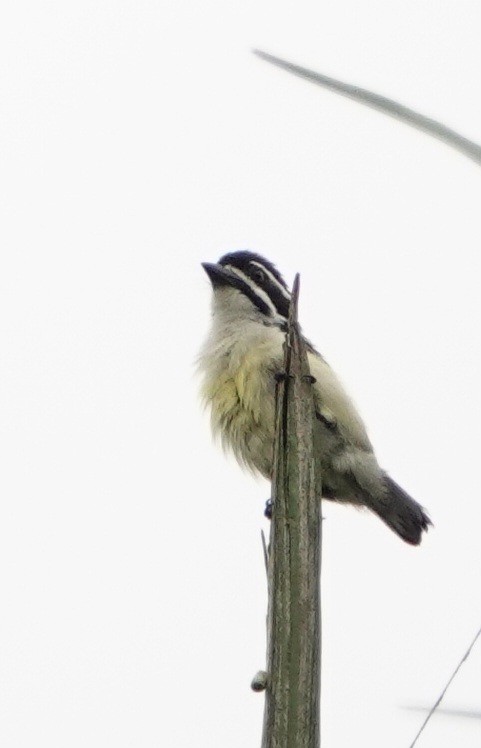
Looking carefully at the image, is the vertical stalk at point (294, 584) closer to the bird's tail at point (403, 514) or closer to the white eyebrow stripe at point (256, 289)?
the bird's tail at point (403, 514)

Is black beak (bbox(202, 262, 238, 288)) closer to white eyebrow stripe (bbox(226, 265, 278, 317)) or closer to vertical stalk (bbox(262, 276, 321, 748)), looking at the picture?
white eyebrow stripe (bbox(226, 265, 278, 317))

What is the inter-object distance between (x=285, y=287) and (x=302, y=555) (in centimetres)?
394

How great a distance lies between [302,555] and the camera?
1992 mm

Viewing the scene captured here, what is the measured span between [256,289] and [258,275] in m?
0.07

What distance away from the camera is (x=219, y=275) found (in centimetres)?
593

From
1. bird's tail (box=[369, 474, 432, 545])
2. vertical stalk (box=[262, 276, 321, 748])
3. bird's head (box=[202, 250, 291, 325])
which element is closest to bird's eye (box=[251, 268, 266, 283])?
bird's head (box=[202, 250, 291, 325])

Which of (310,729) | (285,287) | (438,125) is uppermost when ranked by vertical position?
(285,287)

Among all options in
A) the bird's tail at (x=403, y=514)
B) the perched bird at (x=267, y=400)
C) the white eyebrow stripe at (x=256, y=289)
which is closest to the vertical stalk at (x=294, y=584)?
the perched bird at (x=267, y=400)

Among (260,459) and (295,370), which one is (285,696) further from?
(260,459)

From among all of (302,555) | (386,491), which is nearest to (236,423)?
(386,491)

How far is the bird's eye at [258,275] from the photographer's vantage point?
229 inches

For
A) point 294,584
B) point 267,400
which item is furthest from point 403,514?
point 294,584

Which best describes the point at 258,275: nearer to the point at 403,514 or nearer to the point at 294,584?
the point at 403,514

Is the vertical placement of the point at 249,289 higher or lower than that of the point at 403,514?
higher
